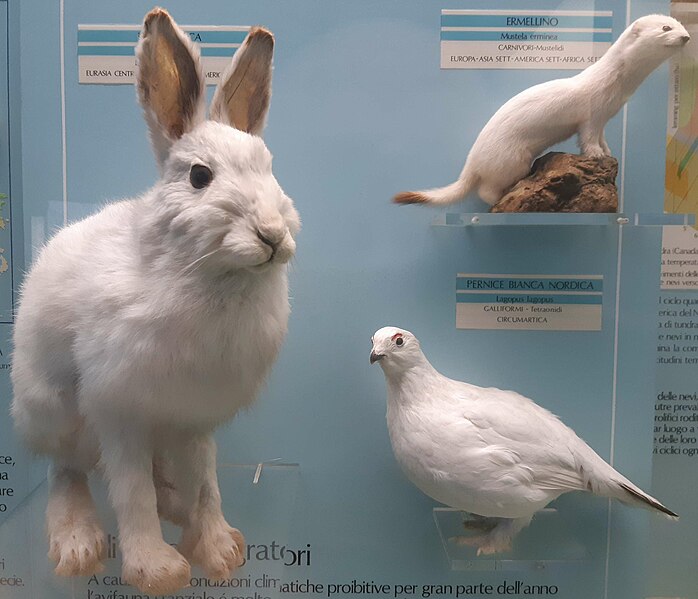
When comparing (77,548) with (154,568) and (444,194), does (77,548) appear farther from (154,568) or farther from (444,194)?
(444,194)

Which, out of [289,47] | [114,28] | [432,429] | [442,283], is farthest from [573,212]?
[114,28]

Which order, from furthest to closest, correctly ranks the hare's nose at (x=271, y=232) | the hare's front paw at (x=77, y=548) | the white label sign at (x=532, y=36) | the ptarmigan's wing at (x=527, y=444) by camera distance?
1. the white label sign at (x=532, y=36)
2. the ptarmigan's wing at (x=527, y=444)
3. the hare's front paw at (x=77, y=548)
4. the hare's nose at (x=271, y=232)

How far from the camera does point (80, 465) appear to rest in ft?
3.36

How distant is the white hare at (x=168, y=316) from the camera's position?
0.84 meters

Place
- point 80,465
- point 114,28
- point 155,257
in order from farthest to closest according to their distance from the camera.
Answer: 1. point 114,28
2. point 80,465
3. point 155,257

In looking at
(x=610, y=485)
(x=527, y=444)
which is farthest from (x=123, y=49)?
(x=610, y=485)

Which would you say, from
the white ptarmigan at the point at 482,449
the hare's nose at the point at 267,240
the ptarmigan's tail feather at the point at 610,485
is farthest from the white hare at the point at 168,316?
the ptarmigan's tail feather at the point at 610,485

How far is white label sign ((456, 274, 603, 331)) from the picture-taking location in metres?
1.18

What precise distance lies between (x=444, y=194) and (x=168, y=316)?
0.54 metres

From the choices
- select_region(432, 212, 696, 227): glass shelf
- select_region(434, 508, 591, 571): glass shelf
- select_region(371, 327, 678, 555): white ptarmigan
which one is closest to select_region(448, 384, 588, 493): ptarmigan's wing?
select_region(371, 327, 678, 555): white ptarmigan

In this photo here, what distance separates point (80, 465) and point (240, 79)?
2.02ft

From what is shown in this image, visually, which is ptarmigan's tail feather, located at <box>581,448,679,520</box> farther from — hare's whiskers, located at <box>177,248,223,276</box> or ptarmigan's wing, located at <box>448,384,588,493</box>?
hare's whiskers, located at <box>177,248,223,276</box>

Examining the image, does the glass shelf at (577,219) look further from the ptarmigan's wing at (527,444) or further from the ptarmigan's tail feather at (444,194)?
the ptarmigan's wing at (527,444)

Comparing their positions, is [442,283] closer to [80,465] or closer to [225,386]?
[225,386]
